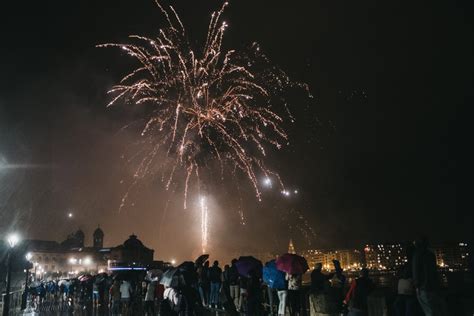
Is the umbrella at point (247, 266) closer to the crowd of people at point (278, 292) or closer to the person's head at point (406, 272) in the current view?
the crowd of people at point (278, 292)

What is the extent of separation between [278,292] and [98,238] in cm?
13465

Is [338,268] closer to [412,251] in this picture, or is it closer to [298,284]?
[298,284]

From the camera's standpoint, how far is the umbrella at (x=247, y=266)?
47.7ft

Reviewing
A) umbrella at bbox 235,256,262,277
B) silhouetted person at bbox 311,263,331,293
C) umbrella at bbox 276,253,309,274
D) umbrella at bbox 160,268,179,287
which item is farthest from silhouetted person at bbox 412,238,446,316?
umbrella at bbox 160,268,179,287

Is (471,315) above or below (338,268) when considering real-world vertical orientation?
below

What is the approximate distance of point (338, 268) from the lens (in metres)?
11.8

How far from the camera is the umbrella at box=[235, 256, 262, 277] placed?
572 inches

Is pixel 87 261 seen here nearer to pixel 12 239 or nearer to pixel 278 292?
pixel 12 239

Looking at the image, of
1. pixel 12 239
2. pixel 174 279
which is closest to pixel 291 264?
pixel 174 279

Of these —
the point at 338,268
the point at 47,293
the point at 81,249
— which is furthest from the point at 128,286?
the point at 81,249

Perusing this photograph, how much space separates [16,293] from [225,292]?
20.3 m

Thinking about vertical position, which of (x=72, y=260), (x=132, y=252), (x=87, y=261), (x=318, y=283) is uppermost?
(x=132, y=252)

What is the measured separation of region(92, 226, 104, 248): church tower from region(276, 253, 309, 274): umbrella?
437ft

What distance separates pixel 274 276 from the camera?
13.6m
